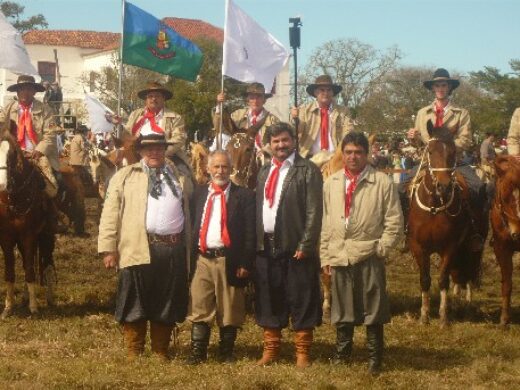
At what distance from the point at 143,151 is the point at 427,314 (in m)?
4.58

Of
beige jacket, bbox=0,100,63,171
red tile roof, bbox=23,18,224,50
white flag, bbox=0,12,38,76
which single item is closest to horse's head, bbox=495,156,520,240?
beige jacket, bbox=0,100,63,171

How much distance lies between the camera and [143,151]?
9.10 meters

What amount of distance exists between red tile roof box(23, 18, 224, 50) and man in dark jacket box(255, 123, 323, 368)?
8483cm

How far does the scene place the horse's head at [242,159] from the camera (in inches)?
441

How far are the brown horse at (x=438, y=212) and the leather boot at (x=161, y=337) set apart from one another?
3.87m

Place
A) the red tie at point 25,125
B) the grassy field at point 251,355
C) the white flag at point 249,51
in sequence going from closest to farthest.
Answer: the grassy field at point 251,355
the white flag at point 249,51
the red tie at point 25,125

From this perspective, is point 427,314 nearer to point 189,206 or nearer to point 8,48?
point 189,206

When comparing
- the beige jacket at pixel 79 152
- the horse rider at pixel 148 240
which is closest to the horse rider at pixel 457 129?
the horse rider at pixel 148 240

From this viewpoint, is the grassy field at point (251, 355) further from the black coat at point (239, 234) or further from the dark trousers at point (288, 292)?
the black coat at point (239, 234)

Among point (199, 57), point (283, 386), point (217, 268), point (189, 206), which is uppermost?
point (199, 57)

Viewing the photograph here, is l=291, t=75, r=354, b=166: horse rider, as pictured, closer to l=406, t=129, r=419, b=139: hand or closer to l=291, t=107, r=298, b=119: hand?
l=291, t=107, r=298, b=119: hand

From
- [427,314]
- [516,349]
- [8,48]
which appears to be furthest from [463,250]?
[8,48]

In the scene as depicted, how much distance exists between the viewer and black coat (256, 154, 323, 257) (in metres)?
8.70

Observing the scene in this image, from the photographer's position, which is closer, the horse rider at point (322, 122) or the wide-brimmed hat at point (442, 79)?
the wide-brimmed hat at point (442, 79)
